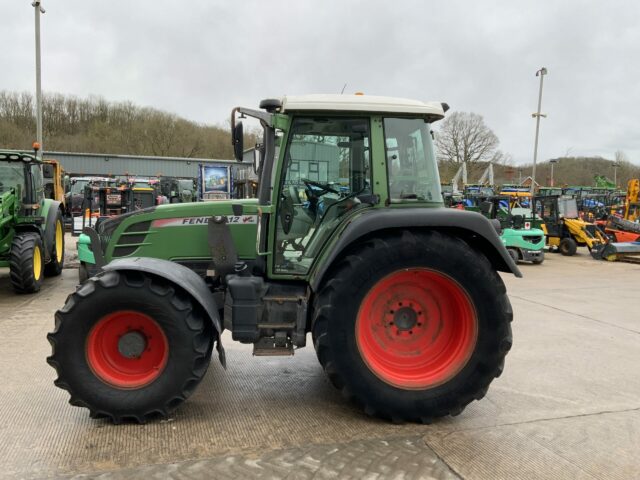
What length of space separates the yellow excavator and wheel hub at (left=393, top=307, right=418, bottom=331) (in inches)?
521

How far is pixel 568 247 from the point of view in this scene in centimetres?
1522

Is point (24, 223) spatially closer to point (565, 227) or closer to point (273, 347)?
point (273, 347)

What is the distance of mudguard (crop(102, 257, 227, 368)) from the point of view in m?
3.14

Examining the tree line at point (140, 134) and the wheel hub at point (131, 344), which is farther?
the tree line at point (140, 134)

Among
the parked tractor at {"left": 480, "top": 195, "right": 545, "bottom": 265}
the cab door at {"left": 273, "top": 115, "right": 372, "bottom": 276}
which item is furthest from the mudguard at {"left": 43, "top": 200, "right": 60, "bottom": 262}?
the parked tractor at {"left": 480, "top": 195, "right": 545, "bottom": 265}

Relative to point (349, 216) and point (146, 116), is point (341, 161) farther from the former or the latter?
point (146, 116)

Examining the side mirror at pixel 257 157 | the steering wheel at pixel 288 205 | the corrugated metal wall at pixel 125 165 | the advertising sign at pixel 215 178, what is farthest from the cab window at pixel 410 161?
the corrugated metal wall at pixel 125 165

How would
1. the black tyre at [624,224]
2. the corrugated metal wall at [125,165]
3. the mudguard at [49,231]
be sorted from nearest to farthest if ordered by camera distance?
the mudguard at [49,231] → the black tyre at [624,224] → the corrugated metal wall at [125,165]

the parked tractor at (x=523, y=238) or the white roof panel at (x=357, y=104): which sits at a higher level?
the white roof panel at (x=357, y=104)

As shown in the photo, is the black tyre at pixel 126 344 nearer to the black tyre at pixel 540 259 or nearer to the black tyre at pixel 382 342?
the black tyre at pixel 382 342

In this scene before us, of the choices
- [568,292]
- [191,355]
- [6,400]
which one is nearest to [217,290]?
[191,355]

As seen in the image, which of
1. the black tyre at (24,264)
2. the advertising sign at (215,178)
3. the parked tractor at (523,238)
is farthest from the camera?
the advertising sign at (215,178)

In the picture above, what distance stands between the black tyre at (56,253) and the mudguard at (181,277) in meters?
6.55

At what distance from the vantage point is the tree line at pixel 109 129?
44.7 metres
